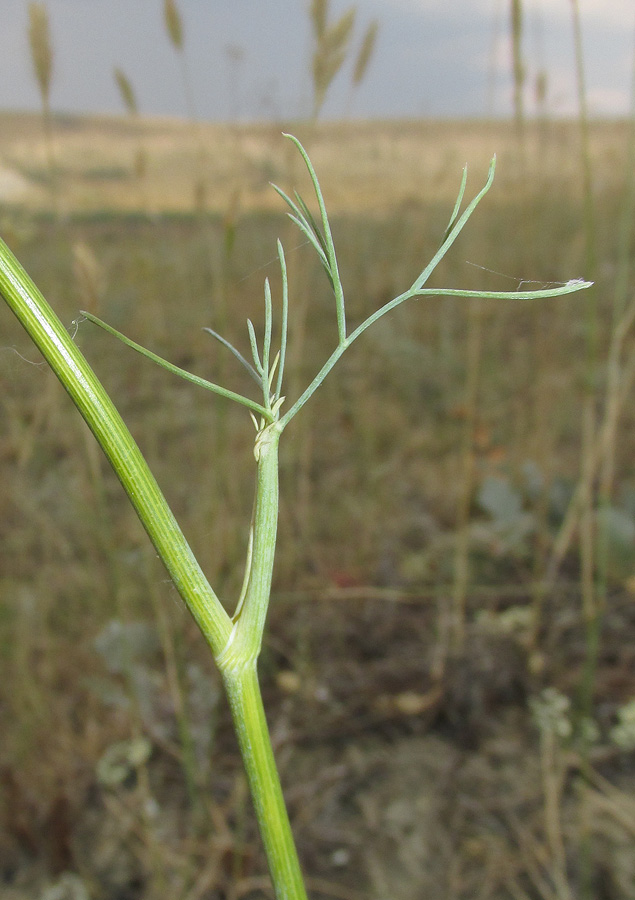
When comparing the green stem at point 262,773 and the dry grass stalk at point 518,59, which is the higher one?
the dry grass stalk at point 518,59

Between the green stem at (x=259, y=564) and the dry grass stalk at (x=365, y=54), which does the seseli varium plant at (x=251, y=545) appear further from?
the dry grass stalk at (x=365, y=54)

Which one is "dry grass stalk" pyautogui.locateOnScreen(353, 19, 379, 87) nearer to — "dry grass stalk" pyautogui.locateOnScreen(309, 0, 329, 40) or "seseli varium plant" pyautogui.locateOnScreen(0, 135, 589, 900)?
"dry grass stalk" pyautogui.locateOnScreen(309, 0, 329, 40)

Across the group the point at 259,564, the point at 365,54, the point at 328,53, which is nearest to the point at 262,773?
the point at 259,564

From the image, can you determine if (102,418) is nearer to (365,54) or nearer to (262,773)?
(262,773)

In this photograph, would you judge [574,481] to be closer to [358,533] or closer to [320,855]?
[358,533]

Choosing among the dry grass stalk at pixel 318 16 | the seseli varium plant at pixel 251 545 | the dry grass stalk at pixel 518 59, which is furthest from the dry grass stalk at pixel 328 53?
the seseli varium plant at pixel 251 545
